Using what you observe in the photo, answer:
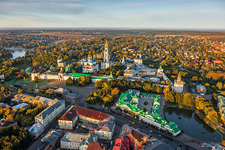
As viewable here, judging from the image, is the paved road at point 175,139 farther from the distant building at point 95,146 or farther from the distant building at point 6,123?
the distant building at point 6,123

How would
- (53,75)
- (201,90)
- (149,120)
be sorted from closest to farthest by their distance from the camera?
(149,120) → (201,90) → (53,75)

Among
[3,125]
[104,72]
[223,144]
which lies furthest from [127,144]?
[104,72]

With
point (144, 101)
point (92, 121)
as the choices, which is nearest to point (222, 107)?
point (144, 101)

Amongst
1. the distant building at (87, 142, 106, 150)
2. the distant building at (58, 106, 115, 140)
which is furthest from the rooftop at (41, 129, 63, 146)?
the distant building at (87, 142, 106, 150)

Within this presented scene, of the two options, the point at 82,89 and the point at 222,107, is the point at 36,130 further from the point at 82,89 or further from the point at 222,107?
the point at 222,107

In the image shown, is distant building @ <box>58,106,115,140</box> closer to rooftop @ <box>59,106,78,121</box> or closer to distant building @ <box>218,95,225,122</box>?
rooftop @ <box>59,106,78,121</box>

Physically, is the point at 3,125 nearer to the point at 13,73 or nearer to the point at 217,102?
the point at 13,73
